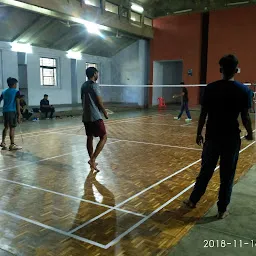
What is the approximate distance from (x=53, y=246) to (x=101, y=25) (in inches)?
613

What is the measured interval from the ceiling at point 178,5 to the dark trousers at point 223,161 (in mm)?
17327

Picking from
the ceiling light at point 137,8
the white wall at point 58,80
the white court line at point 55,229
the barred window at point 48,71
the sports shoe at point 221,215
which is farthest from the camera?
the ceiling light at point 137,8

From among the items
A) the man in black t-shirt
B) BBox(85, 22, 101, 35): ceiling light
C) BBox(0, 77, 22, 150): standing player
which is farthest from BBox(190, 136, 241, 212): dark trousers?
BBox(85, 22, 101, 35): ceiling light

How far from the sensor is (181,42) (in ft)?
65.6

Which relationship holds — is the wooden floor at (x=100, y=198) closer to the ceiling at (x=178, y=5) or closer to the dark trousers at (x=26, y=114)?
the dark trousers at (x=26, y=114)

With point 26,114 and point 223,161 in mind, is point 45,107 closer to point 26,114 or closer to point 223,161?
point 26,114

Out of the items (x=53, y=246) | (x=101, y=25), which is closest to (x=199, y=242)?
(x=53, y=246)

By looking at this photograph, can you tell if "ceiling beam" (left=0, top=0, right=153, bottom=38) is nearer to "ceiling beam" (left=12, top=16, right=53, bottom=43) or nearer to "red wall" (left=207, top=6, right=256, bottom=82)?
"ceiling beam" (left=12, top=16, right=53, bottom=43)

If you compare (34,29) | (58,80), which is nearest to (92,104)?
(34,29)

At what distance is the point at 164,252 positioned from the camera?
2.73 metres

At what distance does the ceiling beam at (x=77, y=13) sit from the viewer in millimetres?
13078

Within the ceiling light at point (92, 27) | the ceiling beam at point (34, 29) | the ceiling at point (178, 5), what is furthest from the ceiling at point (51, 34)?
the ceiling at point (178, 5)

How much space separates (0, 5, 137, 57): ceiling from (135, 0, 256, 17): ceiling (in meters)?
2.25

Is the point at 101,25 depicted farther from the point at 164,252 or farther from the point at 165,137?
the point at 164,252
